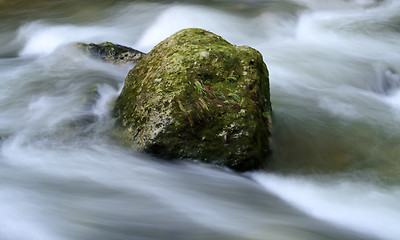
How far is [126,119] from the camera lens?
14.7 ft

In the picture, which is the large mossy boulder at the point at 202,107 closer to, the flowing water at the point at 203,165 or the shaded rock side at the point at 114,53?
the flowing water at the point at 203,165

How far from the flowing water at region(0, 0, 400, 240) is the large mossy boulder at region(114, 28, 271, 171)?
0.63 feet

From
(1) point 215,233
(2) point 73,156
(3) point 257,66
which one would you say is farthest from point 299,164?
(2) point 73,156

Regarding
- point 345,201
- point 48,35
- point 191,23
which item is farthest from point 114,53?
point 345,201

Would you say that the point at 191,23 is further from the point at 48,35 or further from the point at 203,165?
the point at 203,165

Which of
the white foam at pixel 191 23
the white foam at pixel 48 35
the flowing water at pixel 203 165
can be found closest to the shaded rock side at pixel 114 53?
the flowing water at pixel 203 165

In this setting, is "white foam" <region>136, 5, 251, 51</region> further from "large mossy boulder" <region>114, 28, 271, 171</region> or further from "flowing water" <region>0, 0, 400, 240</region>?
"large mossy boulder" <region>114, 28, 271, 171</region>

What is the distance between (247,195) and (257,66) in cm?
147

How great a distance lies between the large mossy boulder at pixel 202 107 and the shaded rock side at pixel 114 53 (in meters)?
1.90

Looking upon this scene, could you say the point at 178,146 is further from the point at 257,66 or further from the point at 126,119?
the point at 257,66

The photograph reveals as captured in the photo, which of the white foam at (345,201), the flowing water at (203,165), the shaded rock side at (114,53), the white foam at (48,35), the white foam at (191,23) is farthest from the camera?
the white foam at (191,23)

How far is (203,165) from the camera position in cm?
415

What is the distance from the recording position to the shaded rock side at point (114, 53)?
6.45m

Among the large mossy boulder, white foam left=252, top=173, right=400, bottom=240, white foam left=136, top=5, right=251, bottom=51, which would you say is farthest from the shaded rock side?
white foam left=252, top=173, right=400, bottom=240
